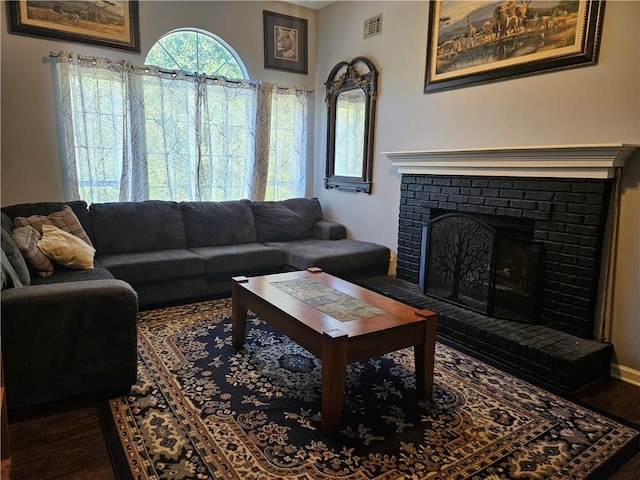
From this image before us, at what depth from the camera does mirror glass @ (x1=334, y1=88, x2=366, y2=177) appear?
4.49 m

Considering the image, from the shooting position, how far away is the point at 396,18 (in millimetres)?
3982

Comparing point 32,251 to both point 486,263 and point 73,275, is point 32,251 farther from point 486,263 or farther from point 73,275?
point 486,263

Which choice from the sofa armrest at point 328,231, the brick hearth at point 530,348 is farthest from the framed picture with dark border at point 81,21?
the brick hearth at point 530,348

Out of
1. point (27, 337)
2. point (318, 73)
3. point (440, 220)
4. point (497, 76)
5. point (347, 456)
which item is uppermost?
point (318, 73)

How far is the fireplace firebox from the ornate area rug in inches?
23.5

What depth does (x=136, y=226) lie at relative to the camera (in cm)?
380

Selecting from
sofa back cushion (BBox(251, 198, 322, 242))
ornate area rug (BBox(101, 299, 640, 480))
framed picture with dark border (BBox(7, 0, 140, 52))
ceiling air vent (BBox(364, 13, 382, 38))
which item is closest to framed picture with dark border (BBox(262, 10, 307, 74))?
ceiling air vent (BBox(364, 13, 382, 38))

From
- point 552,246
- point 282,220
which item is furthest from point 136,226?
point 552,246

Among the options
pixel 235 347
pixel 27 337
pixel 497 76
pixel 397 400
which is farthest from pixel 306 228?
pixel 27 337

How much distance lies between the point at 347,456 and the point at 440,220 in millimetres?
2208

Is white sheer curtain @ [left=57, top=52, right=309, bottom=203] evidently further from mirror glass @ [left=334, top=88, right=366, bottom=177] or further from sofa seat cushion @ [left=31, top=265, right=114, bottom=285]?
sofa seat cushion @ [left=31, top=265, right=114, bottom=285]

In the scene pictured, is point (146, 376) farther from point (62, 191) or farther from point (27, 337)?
point (62, 191)

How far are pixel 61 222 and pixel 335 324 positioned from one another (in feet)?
7.96

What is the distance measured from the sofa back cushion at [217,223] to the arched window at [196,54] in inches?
55.1
